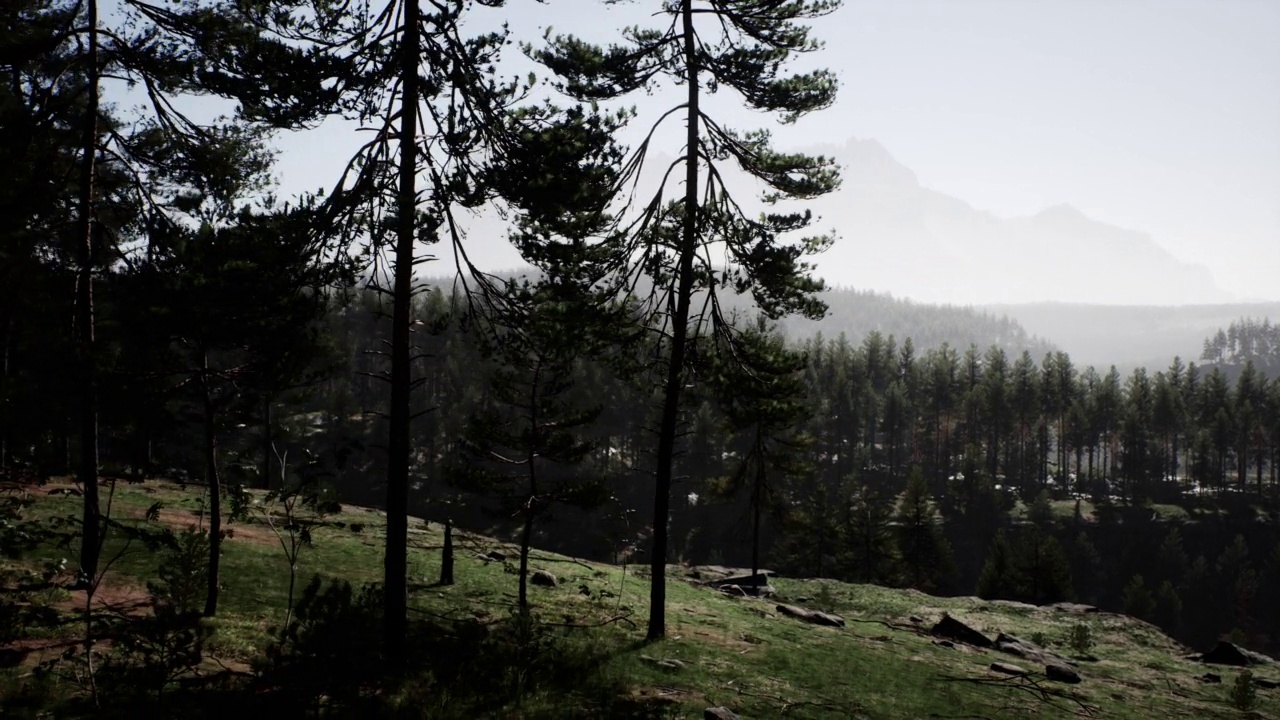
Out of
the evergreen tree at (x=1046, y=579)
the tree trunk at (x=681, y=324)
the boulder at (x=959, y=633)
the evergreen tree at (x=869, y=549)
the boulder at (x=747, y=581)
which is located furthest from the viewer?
the evergreen tree at (x=869, y=549)

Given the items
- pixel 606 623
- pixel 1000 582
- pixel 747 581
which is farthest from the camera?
pixel 1000 582

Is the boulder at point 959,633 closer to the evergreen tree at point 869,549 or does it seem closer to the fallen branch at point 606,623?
the fallen branch at point 606,623

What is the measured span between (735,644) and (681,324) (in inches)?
339

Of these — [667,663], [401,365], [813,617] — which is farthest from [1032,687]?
[401,365]

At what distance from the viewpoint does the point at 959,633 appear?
25.5 m

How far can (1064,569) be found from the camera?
42.8 m

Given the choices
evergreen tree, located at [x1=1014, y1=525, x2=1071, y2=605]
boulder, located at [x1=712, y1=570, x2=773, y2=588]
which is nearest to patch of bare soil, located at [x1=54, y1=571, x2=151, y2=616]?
boulder, located at [x1=712, y1=570, x2=773, y2=588]

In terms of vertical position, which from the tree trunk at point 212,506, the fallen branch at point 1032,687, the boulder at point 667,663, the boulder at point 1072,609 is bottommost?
the boulder at point 1072,609

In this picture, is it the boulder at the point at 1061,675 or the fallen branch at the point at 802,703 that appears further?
the boulder at the point at 1061,675

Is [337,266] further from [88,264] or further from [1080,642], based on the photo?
[1080,642]

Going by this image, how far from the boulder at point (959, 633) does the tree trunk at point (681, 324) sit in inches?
557

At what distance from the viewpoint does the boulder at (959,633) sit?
2472 cm

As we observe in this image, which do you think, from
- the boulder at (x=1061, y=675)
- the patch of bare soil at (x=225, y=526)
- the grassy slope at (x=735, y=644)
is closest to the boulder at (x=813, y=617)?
the grassy slope at (x=735, y=644)

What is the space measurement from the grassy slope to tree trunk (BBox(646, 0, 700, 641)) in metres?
1.64
